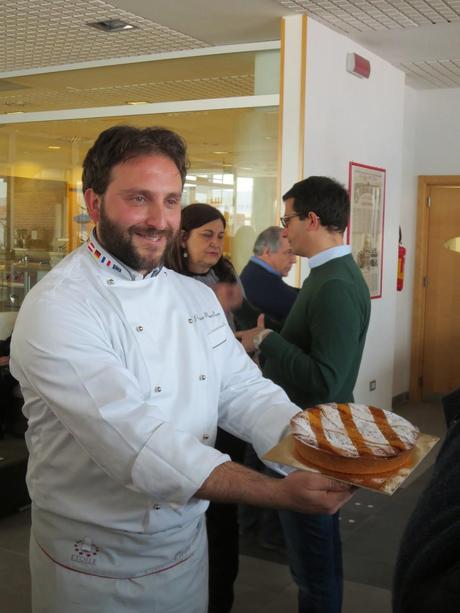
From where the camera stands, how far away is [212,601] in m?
2.72

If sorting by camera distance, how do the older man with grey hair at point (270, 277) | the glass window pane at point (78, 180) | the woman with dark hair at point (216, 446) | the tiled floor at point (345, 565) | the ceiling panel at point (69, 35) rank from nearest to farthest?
1. the woman with dark hair at point (216, 446)
2. the tiled floor at point (345, 565)
3. the older man with grey hair at point (270, 277)
4. the ceiling panel at point (69, 35)
5. the glass window pane at point (78, 180)

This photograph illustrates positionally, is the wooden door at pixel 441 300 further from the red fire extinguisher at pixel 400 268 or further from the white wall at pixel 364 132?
the white wall at pixel 364 132

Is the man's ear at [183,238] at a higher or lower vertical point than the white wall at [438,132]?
lower

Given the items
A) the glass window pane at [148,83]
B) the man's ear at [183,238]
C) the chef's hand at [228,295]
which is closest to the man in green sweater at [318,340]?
the chef's hand at [228,295]

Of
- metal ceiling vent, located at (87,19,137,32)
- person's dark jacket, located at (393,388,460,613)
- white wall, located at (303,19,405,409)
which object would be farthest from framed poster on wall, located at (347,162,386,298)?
Answer: person's dark jacket, located at (393,388,460,613)

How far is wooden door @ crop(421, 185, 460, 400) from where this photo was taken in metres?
6.76

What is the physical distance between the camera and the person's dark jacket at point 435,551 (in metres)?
0.62

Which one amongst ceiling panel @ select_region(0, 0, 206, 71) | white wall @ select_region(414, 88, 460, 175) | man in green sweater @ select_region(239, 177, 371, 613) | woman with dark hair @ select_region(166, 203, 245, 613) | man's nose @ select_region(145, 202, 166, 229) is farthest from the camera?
white wall @ select_region(414, 88, 460, 175)

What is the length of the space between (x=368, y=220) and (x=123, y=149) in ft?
13.5

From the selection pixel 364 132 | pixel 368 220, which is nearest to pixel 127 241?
pixel 364 132

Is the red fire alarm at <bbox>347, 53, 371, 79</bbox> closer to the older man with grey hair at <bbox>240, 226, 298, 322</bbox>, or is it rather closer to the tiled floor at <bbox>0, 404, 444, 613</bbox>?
the older man with grey hair at <bbox>240, 226, 298, 322</bbox>

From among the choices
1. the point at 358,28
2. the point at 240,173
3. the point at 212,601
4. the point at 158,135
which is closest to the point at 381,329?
the point at 240,173

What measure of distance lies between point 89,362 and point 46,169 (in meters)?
4.62

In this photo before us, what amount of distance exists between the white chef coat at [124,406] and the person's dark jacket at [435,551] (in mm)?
506
